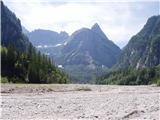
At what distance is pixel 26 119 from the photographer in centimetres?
2147

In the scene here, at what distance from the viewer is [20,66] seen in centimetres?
11988

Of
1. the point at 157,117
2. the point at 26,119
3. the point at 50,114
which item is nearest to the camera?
the point at 157,117

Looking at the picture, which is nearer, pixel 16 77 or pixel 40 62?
pixel 16 77

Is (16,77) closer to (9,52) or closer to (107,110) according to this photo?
(9,52)

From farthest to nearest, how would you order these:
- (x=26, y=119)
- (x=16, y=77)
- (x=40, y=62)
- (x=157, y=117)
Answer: (x=40, y=62) < (x=16, y=77) < (x=26, y=119) < (x=157, y=117)

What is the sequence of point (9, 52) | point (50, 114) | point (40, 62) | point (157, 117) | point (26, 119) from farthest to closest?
point (40, 62) < point (9, 52) < point (50, 114) < point (26, 119) < point (157, 117)

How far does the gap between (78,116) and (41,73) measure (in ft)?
334

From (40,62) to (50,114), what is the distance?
114 m

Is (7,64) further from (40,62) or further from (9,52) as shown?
(40,62)

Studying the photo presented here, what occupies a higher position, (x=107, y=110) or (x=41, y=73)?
(x=41, y=73)

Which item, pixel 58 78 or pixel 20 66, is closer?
pixel 20 66

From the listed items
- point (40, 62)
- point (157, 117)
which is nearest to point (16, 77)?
point (40, 62)

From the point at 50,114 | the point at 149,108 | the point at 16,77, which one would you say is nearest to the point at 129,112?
the point at 149,108

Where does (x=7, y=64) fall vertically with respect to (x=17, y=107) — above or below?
above
